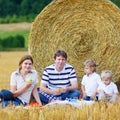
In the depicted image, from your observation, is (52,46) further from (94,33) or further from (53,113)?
(53,113)

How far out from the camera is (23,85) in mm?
9086

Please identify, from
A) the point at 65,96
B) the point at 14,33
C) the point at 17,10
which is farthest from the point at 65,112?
the point at 17,10

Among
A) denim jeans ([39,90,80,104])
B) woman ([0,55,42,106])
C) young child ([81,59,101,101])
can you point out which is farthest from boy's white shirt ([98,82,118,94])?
woman ([0,55,42,106])

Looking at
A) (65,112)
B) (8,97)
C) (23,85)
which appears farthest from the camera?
(23,85)

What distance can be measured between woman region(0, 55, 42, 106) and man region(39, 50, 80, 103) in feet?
1.09

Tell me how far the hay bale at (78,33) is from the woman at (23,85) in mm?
2205

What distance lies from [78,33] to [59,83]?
248cm

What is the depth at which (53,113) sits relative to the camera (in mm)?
6703

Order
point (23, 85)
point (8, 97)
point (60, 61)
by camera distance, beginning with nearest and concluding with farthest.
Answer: point (8, 97), point (23, 85), point (60, 61)

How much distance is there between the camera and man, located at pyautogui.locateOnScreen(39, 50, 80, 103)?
30.6 ft

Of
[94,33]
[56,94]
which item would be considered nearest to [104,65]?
[94,33]

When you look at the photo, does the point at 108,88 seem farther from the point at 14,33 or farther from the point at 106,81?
the point at 14,33

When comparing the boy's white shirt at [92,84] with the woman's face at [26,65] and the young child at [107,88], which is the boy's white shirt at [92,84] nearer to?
the young child at [107,88]

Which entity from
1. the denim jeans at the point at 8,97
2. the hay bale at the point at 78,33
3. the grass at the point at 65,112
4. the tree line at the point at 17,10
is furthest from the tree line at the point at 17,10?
the grass at the point at 65,112
